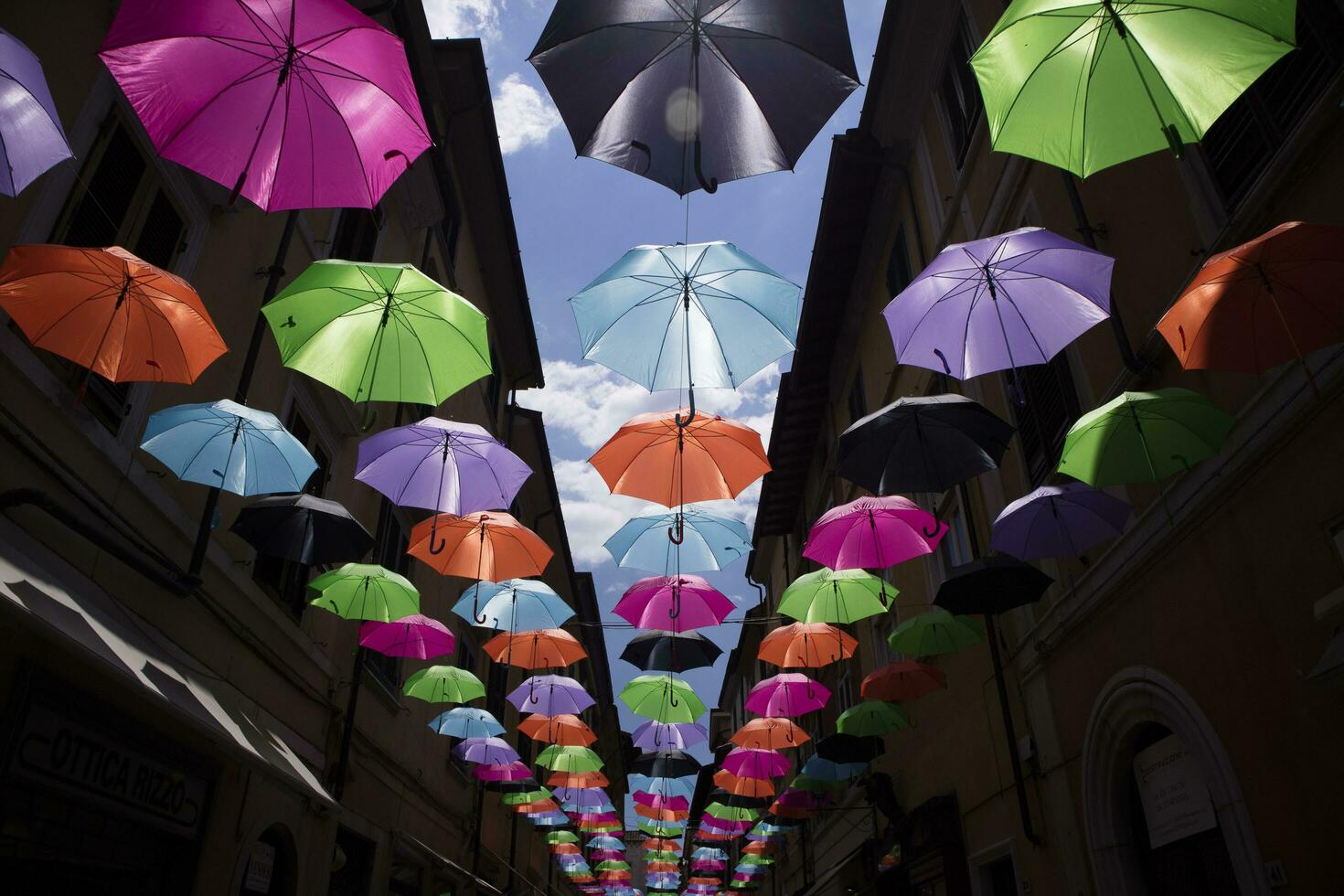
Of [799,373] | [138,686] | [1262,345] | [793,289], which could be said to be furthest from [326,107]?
[799,373]

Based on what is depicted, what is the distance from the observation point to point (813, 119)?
20.3 feet

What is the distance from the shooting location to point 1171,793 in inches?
287

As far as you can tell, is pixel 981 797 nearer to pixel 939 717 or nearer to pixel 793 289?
pixel 939 717

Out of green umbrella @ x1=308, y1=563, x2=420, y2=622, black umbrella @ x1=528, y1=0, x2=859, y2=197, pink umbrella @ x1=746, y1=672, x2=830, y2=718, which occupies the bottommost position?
green umbrella @ x1=308, y1=563, x2=420, y2=622

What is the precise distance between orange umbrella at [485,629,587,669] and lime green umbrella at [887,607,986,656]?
5237mm

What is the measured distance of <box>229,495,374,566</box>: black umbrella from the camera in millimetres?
7836

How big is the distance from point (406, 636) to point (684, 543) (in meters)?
3.77

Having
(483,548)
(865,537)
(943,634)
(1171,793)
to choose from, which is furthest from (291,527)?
(1171,793)

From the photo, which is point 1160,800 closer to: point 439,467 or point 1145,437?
point 1145,437

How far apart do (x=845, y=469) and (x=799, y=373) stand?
12.8 meters

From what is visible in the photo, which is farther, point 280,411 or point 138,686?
point 280,411

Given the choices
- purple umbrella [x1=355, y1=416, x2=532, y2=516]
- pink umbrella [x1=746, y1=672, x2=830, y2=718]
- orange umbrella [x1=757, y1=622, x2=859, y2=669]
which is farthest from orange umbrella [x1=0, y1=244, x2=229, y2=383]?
pink umbrella [x1=746, y1=672, x2=830, y2=718]

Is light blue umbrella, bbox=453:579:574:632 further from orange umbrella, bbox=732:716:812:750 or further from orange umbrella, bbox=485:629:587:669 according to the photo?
orange umbrella, bbox=732:716:812:750

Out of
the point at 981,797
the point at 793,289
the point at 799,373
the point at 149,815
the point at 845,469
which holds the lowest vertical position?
the point at 149,815
